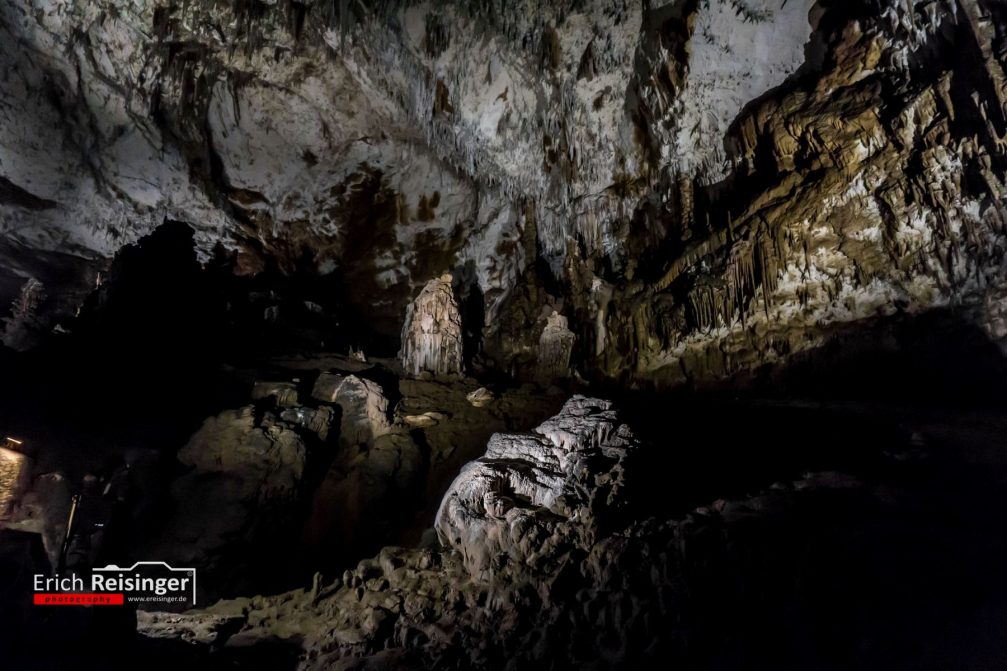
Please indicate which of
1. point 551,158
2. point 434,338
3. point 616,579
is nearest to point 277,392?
point 434,338

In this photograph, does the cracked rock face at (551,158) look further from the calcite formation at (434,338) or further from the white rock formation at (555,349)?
the white rock formation at (555,349)

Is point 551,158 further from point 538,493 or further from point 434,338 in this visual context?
point 538,493

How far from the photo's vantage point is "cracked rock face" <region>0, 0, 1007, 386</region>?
21.6ft

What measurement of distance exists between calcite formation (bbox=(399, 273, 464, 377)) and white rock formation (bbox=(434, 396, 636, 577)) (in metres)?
5.91

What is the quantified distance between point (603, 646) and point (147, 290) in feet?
39.6

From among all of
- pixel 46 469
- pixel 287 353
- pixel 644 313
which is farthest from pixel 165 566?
pixel 644 313

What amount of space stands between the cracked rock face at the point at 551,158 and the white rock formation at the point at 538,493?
4.99 metres

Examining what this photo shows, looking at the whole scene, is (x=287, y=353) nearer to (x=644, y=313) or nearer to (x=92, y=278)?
(x=92, y=278)

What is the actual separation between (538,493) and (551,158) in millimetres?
9385

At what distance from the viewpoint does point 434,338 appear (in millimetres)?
11211

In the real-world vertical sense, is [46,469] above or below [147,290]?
below

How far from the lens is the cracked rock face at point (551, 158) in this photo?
21.6ft

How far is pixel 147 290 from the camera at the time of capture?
1091 cm

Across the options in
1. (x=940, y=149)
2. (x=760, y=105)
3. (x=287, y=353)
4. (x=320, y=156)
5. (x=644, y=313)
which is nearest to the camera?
(x=940, y=149)
